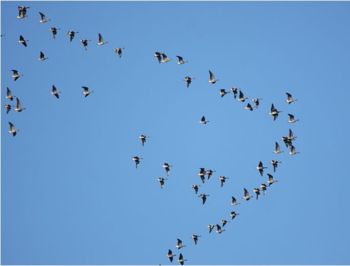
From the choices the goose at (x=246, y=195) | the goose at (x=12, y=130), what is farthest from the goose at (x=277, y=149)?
the goose at (x=12, y=130)

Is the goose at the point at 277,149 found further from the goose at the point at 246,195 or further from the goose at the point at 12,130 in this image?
the goose at the point at 12,130

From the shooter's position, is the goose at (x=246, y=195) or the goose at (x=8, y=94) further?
the goose at (x=246, y=195)

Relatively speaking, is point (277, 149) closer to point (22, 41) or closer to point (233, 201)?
point (233, 201)

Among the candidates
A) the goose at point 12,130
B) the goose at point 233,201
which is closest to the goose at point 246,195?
the goose at point 233,201

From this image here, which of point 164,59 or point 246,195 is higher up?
point 164,59

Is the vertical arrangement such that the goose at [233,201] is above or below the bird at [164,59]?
below

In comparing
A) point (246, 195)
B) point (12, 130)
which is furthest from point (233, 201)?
point (12, 130)

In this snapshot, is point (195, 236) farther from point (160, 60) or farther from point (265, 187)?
point (160, 60)

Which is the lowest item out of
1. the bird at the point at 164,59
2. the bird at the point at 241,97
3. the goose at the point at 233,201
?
the goose at the point at 233,201

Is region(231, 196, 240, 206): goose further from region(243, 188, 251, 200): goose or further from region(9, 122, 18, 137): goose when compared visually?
region(9, 122, 18, 137): goose

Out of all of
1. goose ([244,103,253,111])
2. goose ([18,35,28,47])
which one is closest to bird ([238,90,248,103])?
goose ([244,103,253,111])

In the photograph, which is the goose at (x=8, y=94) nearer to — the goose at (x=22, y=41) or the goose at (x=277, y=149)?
the goose at (x=22, y=41)

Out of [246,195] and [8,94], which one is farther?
[246,195]
